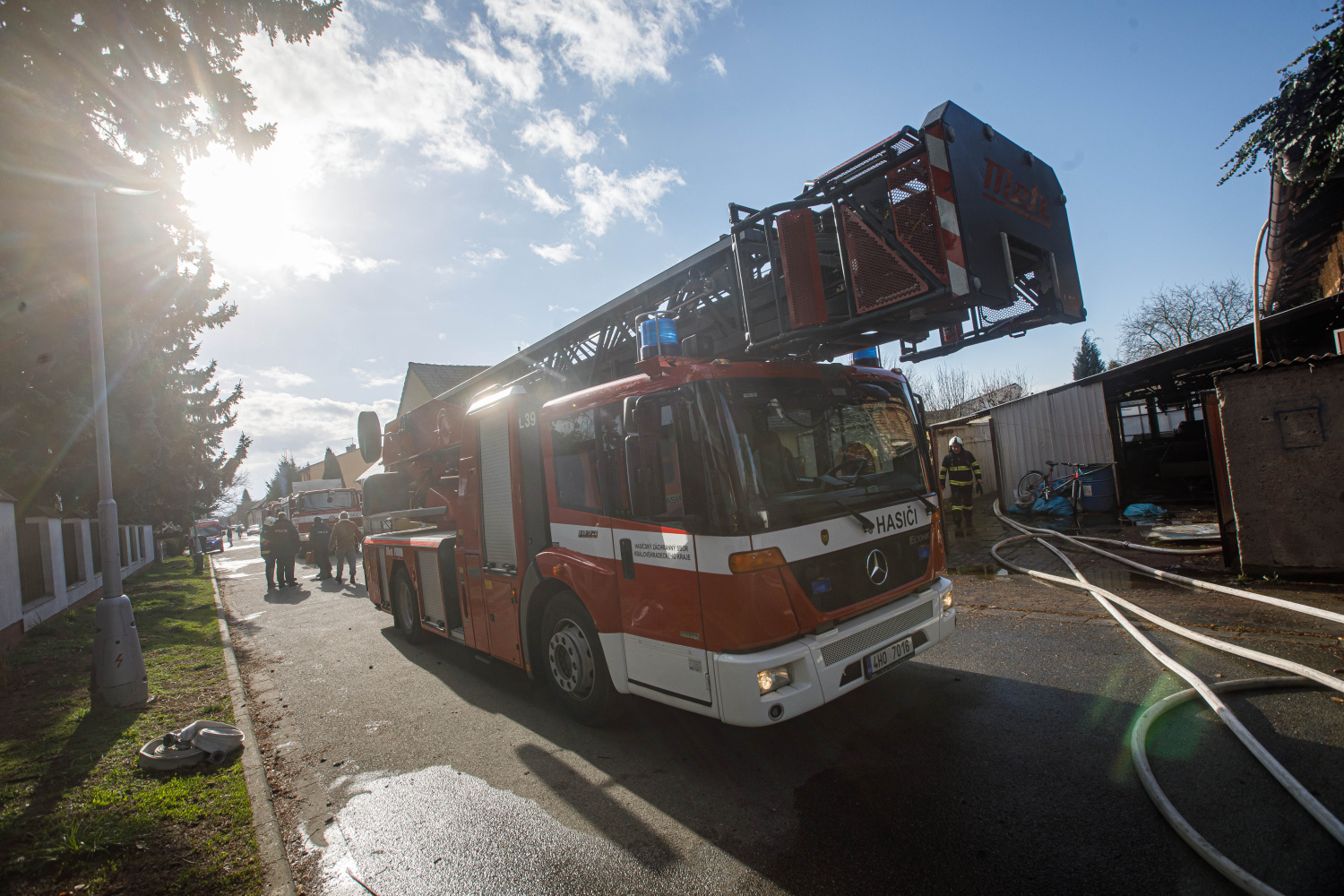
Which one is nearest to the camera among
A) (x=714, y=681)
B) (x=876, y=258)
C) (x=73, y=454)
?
(x=714, y=681)

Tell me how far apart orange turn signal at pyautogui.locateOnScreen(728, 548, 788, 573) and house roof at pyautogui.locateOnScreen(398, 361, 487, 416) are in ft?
98.6

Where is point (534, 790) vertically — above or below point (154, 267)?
below

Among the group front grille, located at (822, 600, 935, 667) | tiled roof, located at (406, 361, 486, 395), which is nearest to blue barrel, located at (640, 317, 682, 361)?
front grille, located at (822, 600, 935, 667)

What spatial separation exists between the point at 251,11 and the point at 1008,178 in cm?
816

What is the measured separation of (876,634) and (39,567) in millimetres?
13098

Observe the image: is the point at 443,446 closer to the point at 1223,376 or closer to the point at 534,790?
the point at 534,790

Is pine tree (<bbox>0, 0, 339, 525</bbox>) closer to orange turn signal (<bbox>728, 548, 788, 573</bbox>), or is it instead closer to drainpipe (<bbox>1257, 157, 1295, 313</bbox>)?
orange turn signal (<bbox>728, 548, 788, 573</bbox>)

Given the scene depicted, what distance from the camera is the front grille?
11.4 ft

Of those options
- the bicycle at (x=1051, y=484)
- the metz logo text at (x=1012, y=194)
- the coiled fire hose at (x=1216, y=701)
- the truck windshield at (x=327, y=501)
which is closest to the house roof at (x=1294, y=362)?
the coiled fire hose at (x=1216, y=701)

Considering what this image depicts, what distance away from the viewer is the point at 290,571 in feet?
48.7

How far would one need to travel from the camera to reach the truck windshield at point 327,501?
2373 centimetres

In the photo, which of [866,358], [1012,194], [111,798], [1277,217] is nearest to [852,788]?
[866,358]

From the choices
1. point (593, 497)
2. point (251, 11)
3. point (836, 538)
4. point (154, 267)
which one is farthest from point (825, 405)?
point (154, 267)

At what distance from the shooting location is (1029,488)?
14.3 m
